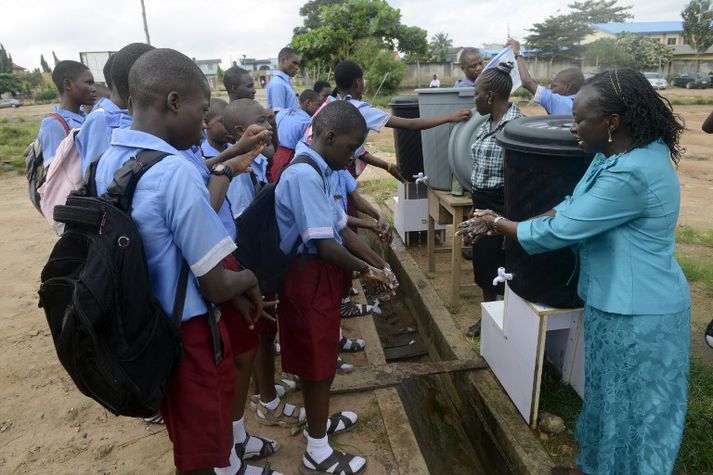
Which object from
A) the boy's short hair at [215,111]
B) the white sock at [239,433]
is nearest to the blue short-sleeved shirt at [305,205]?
the boy's short hair at [215,111]

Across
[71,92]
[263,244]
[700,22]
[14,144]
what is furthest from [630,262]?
[700,22]

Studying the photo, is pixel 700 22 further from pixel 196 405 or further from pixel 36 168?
pixel 196 405

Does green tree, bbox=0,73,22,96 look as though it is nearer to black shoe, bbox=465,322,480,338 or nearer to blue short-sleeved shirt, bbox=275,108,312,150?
blue short-sleeved shirt, bbox=275,108,312,150

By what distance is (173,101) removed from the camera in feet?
5.14

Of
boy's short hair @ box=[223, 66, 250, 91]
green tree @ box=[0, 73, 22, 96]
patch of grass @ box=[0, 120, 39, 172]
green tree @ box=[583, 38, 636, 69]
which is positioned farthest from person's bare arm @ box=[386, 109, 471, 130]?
green tree @ box=[0, 73, 22, 96]

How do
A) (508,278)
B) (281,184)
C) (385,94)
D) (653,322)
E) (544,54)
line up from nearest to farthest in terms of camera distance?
(653,322) → (281,184) → (508,278) → (385,94) → (544,54)

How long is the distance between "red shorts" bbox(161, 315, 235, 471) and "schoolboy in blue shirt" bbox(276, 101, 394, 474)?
640mm

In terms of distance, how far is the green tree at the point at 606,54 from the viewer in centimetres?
3219

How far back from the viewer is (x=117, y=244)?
1390mm

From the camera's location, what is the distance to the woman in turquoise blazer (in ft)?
5.98

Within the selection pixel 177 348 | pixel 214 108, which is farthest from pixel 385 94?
pixel 177 348

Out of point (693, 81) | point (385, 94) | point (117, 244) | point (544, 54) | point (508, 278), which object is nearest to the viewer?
point (117, 244)

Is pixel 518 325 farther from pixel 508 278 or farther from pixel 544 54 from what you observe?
pixel 544 54

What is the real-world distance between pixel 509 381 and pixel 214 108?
245 centimetres
